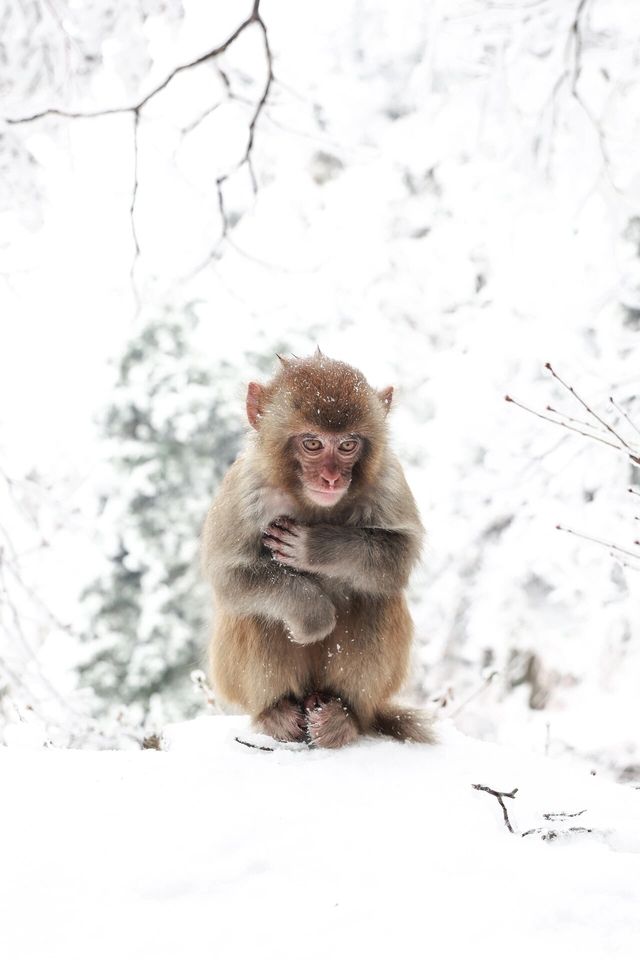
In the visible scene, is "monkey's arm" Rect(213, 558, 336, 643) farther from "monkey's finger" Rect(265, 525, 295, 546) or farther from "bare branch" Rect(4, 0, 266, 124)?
"bare branch" Rect(4, 0, 266, 124)

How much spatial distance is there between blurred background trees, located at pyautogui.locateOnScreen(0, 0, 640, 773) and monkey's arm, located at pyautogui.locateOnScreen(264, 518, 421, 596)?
4.97ft

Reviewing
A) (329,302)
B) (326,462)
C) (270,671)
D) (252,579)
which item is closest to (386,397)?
(326,462)

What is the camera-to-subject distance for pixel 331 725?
3025 mm

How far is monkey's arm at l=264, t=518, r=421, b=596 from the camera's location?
2.99 m

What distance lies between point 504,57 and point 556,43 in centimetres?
25

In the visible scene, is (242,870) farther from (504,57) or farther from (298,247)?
(298,247)

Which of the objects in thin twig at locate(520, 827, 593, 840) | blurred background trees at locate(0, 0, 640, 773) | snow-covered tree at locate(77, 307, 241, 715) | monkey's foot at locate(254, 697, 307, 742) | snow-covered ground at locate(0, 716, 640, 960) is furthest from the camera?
snow-covered tree at locate(77, 307, 241, 715)

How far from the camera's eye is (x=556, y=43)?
431cm

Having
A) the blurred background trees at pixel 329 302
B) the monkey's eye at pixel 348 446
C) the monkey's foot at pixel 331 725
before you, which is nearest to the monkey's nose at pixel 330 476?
the monkey's eye at pixel 348 446

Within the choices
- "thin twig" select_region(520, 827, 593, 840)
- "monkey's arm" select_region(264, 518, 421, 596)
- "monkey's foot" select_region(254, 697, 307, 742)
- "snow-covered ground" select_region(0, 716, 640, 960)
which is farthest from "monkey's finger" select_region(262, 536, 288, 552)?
"thin twig" select_region(520, 827, 593, 840)

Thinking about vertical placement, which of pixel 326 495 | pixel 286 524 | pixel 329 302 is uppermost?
pixel 329 302

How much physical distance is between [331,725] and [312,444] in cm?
93

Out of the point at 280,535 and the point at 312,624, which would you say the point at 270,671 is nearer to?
the point at 312,624

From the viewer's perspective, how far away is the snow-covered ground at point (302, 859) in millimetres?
1824
